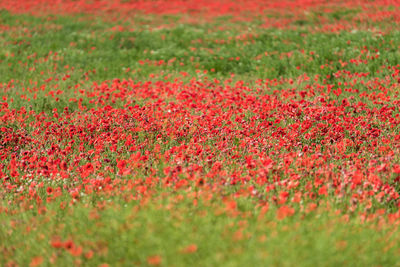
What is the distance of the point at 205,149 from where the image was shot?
15.6 feet

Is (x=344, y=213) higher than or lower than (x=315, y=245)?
lower

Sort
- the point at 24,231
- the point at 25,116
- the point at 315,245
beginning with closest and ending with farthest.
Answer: the point at 315,245
the point at 24,231
the point at 25,116

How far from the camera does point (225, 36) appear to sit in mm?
12875

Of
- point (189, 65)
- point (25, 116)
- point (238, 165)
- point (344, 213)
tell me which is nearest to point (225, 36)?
point (189, 65)

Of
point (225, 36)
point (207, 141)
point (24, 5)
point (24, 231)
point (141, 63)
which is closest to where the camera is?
point (24, 231)

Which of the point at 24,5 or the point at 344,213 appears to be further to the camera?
the point at 24,5

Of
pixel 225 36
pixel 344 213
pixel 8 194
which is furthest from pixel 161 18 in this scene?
pixel 344 213

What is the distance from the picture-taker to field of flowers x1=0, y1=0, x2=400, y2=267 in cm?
264

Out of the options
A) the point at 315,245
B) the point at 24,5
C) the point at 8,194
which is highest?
the point at 24,5

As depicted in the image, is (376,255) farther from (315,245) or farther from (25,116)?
(25,116)

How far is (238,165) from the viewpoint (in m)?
4.35

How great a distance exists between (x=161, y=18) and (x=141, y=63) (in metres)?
7.35

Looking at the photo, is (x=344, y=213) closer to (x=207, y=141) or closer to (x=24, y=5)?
(x=207, y=141)

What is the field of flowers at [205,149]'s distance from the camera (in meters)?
2.64
